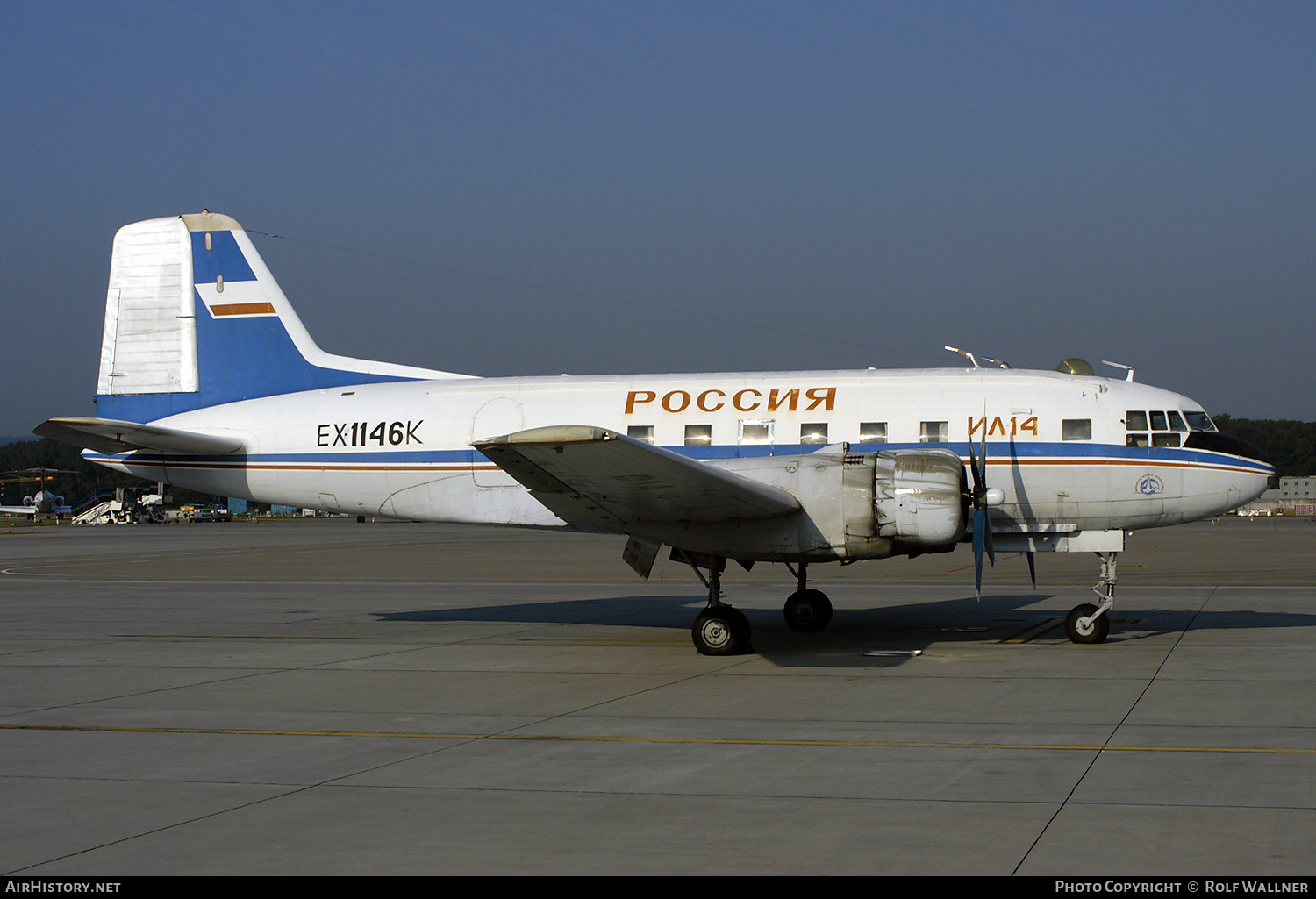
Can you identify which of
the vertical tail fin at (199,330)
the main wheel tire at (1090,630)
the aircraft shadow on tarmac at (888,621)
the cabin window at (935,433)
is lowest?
the aircraft shadow on tarmac at (888,621)

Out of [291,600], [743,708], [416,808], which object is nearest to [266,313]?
[291,600]

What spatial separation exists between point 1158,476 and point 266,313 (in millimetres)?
14747

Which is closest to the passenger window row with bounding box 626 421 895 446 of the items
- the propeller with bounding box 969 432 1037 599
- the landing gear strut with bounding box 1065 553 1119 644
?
the propeller with bounding box 969 432 1037 599

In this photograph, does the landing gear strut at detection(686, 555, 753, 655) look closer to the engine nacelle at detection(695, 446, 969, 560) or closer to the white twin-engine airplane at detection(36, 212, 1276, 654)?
the white twin-engine airplane at detection(36, 212, 1276, 654)

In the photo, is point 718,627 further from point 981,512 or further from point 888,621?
point 888,621

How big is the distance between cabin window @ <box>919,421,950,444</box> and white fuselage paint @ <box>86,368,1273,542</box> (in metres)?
0.05

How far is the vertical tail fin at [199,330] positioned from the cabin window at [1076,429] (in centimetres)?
1006

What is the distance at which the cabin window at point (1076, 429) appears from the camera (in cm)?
1658

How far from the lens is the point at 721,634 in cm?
1518

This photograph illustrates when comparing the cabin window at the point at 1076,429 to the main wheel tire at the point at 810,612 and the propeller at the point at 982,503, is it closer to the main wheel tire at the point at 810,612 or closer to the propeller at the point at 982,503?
the propeller at the point at 982,503

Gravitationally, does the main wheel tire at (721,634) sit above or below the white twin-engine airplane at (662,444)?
below

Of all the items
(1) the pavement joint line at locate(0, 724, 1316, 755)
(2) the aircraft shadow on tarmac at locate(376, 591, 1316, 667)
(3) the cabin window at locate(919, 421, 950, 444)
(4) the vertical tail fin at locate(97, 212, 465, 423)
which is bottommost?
(2) the aircraft shadow on tarmac at locate(376, 591, 1316, 667)

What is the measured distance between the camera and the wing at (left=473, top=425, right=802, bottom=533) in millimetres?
12672

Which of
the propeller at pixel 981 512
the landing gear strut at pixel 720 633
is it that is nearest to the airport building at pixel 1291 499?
the propeller at pixel 981 512
